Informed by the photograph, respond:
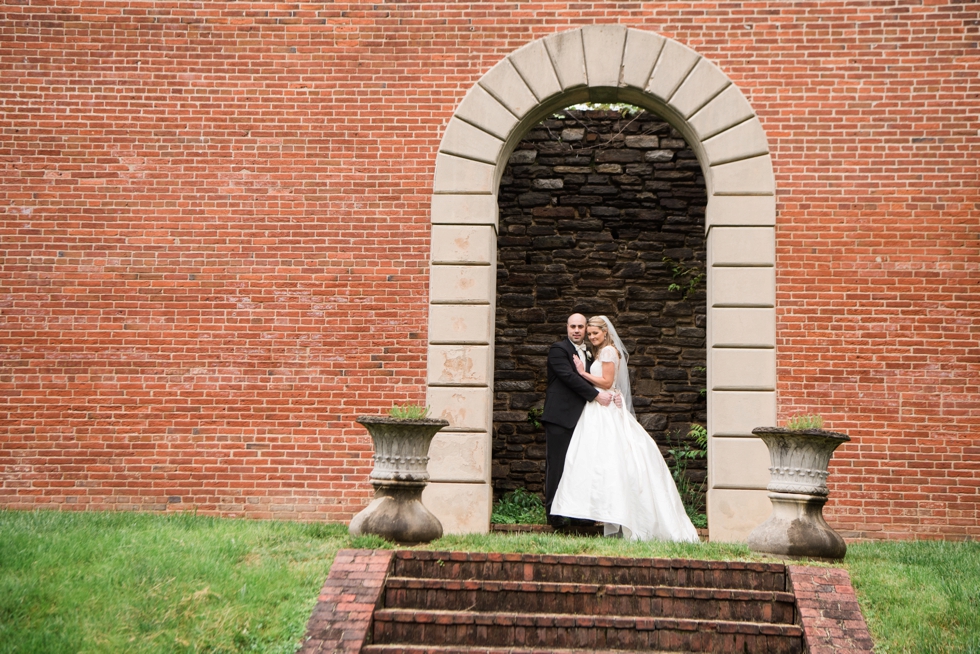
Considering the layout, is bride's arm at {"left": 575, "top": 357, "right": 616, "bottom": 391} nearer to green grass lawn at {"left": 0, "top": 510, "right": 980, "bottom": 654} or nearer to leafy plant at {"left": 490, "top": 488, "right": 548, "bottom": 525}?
green grass lawn at {"left": 0, "top": 510, "right": 980, "bottom": 654}

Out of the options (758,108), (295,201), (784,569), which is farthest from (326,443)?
(758,108)

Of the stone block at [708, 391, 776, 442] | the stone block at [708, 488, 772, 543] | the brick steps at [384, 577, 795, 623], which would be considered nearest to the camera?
the brick steps at [384, 577, 795, 623]

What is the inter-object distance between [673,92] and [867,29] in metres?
1.78

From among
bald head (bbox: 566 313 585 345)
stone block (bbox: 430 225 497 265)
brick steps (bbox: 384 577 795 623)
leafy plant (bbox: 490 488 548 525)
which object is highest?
stone block (bbox: 430 225 497 265)

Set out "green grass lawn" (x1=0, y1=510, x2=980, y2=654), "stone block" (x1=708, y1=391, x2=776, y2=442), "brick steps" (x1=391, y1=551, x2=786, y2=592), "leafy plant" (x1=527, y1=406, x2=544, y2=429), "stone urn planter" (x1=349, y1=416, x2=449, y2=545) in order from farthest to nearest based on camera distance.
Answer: "leafy plant" (x1=527, y1=406, x2=544, y2=429), "stone block" (x1=708, y1=391, x2=776, y2=442), "stone urn planter" (x1=349, y1=416, x2=449, y2=545), "brick steps" (x1=391, y1=551, x2=786, y2=592), "green grass lawn" (x1=0, y1=510, x2=980, y2=654)

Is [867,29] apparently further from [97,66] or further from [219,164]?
[97,66]

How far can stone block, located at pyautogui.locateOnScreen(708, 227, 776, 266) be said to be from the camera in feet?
25.4

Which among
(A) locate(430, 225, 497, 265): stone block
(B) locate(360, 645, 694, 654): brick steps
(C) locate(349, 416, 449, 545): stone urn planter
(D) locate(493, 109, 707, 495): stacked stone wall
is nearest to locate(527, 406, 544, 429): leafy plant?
(D) locate(493, 109, 707, 495): stacked stone wall

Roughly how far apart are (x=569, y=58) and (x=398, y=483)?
4087 mm

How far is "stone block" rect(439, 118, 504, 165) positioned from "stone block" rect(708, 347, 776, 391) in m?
2.61

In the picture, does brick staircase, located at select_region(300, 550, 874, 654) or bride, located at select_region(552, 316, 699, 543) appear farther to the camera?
bride, located at select_region(552, 316, 699, 543)

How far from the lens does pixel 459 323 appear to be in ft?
25.6

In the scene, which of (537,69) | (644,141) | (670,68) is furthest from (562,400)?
(644,141)

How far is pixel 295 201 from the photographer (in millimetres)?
8062
